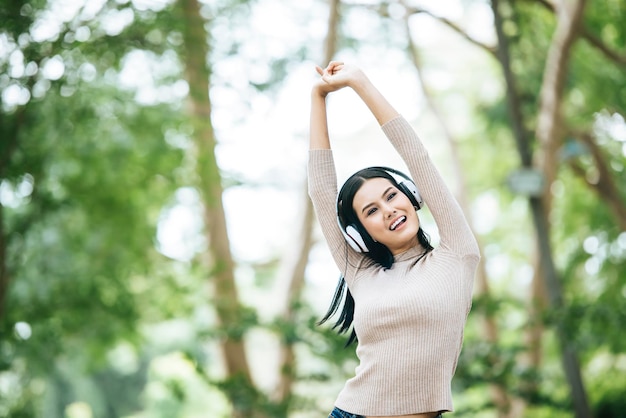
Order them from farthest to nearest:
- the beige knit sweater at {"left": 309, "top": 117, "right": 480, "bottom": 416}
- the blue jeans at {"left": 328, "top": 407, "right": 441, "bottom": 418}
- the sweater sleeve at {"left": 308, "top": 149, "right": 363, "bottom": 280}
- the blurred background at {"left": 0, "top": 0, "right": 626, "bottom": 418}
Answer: the blurred background at {"left": 0, "top": 0, "right": 626, "bottom": 418}
the sweater sleeve at {"left": 308, "top": 149, "right": 363, "bottom": 280}
the blue jeans at {"left": 328, "top": 407, "right": 441, "bottom": 418}
the beige knit sweater at {"left": 309, "top": 117, "right": 480, "bottom": 416}

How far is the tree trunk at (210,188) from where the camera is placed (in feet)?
25.7

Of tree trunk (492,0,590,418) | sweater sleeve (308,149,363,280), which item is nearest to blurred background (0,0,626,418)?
tree trunk (492,0,590,418)

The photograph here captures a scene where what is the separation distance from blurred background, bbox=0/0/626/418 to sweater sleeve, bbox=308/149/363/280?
3727 mm

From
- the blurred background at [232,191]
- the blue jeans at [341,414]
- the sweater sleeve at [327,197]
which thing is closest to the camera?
the blue jeans at [341,414]

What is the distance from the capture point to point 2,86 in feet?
20.2

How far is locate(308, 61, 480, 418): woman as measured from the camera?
2174mm

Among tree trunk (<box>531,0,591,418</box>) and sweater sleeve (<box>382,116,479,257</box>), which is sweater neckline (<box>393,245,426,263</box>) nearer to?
sweater sleeve (<box>382,116,479,257</box>)

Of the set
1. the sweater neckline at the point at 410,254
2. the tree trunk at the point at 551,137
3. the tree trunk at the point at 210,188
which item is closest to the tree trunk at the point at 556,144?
the tree trunk at the point at 551,137

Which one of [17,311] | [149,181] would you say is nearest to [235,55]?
[149,181]

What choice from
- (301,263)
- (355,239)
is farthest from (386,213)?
(301,263)

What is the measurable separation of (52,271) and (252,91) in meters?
2.58

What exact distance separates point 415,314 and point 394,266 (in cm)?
22

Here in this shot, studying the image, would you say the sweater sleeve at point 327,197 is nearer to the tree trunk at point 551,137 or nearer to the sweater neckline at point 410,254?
the sweater neckline at point 410,254

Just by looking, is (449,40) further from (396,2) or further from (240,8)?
(240,8)
